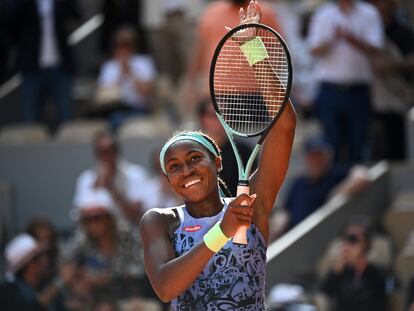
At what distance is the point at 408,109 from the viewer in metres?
10.9

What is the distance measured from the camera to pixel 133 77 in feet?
37.6

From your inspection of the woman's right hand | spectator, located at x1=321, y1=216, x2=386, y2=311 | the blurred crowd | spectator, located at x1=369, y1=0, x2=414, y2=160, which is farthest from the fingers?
spectator, located at x1=369, y1=0, x2=414, y2=160

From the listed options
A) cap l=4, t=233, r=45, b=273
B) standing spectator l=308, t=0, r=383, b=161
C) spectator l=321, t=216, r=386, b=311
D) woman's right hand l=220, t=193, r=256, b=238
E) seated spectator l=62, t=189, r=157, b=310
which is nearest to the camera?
woman's right hand l=220, t=193, r=256, b=238

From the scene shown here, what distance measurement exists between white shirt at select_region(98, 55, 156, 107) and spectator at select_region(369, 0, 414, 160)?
2.05 metres

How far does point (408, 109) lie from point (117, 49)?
2.67 metres

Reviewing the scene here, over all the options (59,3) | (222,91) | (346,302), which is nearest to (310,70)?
(59,3)

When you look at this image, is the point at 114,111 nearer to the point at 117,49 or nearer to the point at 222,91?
the point at 117,49

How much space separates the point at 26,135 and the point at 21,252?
98.7 inches

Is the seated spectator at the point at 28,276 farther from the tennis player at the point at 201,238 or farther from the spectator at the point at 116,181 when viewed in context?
the tennis player at the point at 201,238

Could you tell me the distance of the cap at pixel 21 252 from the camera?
957cm

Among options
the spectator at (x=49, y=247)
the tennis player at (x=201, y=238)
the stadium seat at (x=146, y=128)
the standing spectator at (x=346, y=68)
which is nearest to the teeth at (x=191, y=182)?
the tennis player at (x=201, y=238)

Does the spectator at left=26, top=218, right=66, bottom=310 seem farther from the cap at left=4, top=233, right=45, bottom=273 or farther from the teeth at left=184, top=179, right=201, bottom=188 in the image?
the teeth at left=184, top=179, right=201, bottom=188

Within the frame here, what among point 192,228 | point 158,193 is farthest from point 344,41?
point 192,228

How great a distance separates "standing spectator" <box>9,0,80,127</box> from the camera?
11.9 m
